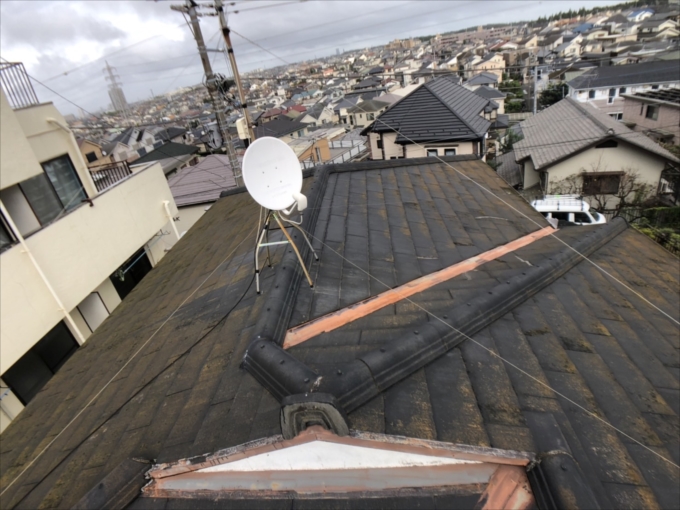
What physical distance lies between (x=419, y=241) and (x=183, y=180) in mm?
21083

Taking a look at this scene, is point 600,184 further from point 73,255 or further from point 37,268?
point 37,268

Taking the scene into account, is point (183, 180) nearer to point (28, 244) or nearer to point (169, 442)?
point (28, 244)

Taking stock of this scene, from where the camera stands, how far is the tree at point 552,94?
48750mm

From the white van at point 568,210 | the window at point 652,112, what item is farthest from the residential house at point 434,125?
the window at point 652,112

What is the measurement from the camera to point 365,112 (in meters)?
54.7

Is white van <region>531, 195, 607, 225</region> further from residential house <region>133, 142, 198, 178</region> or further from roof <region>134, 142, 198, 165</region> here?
roof <region>134, 142, 198, 165</region>

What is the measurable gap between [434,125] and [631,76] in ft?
107

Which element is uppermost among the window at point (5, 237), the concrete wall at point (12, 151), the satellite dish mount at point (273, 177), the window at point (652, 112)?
the concrete wall at point (12, 151)

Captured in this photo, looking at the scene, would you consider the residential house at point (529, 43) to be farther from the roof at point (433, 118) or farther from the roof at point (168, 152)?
the roof at point (168, 152)

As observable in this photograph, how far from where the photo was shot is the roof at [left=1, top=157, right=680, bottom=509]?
256 cm

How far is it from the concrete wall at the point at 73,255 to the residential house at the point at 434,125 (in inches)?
478

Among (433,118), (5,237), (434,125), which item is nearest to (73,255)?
(5,237)

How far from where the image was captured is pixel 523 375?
3172 millimetres

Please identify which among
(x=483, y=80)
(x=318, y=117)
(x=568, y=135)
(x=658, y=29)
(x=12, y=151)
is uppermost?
(x=12, y=151)
